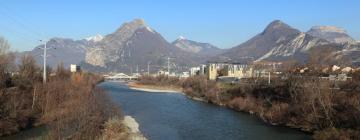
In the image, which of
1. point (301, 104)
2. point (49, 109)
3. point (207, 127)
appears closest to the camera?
point (207, 127)

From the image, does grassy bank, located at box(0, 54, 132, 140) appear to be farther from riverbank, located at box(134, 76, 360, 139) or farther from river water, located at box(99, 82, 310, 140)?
riverbank, located at box(134, 76, 360, 139)

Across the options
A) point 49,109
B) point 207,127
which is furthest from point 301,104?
point 49,109

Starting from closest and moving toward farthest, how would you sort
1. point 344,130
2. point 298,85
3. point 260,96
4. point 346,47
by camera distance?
1. point 344,130
2. point 298,85
3. point 260,96
4. point 346,47

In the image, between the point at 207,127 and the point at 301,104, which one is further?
the point at 301,104

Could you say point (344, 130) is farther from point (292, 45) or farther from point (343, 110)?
point (292, 45)

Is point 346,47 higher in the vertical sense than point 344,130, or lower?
higher

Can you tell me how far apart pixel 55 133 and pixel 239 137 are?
40.4 ft

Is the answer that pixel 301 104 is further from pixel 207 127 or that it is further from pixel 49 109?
pixel 49 109

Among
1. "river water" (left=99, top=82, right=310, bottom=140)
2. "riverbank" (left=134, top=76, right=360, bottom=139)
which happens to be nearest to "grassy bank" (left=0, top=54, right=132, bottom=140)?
"river water" (left=99, top=82, right=310, bottom=140)

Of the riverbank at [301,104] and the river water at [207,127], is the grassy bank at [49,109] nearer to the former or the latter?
the river water at [207,127]

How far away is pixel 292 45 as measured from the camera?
177m

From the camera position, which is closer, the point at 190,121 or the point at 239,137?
the point at 239,137

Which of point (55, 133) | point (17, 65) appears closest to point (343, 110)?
point (55, 133)

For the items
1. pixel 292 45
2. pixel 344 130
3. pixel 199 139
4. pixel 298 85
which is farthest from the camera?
pixel 292 45
